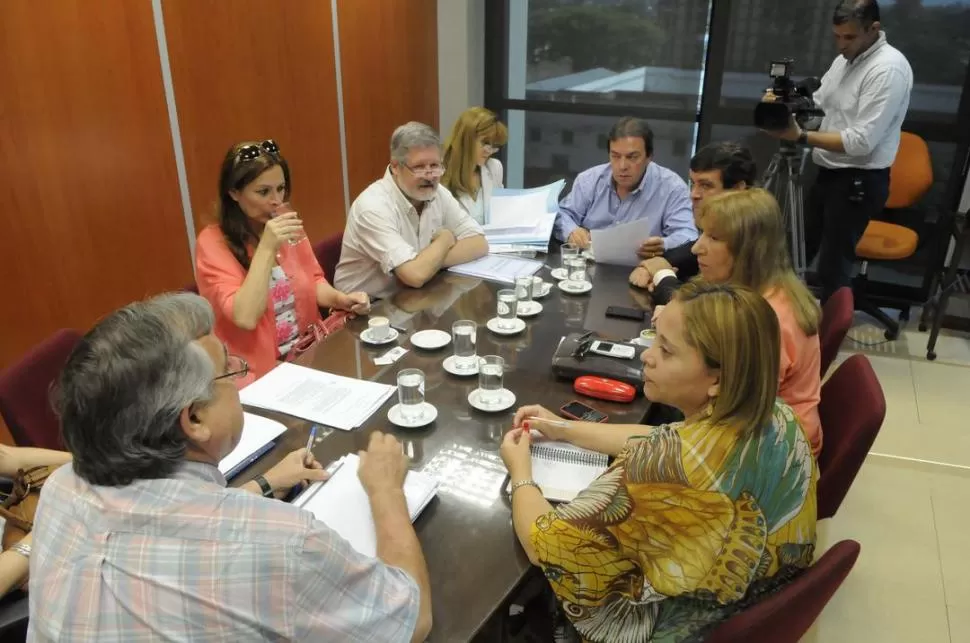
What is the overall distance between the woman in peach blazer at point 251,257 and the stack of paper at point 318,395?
13.2 inches

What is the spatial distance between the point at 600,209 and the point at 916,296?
2378mm

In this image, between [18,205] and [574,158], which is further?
[574,158]

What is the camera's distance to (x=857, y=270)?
4.29 metres

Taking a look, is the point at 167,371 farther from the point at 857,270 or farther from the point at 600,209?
the point at 857,270

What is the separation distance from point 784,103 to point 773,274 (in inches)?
70.9

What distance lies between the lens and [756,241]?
182 cm

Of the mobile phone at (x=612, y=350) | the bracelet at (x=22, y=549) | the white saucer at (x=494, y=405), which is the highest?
the mobile phone at (x=612, y=350)

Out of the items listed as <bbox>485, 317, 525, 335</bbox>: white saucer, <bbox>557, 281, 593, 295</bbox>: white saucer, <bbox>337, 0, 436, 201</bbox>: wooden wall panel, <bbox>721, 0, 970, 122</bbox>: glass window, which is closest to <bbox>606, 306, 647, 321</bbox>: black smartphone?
<bbox>557, 281, 593, 295</bbox>: white saucer

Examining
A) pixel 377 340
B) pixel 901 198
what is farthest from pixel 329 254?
pixel 901 198

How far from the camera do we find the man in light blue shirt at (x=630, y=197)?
9.64ft

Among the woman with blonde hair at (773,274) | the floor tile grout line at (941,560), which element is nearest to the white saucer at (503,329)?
the woman with blonde hair at (773,274)

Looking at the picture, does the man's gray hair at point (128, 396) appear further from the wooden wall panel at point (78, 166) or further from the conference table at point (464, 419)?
the wooden wall panel at point (78, 166)

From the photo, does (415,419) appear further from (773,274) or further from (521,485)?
(773,274)

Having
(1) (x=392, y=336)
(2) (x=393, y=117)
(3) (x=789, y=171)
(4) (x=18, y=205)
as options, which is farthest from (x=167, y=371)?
(2) (x=393, y=117)
